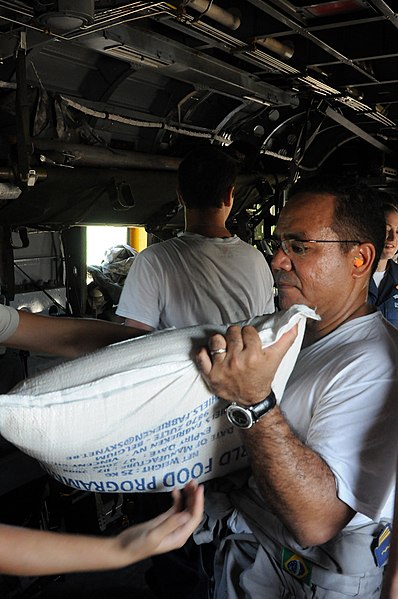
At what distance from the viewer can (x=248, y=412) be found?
4.49 feet

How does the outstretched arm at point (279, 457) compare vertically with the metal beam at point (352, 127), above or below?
below

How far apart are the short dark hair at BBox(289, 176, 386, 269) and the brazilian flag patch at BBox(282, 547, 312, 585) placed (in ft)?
2.87

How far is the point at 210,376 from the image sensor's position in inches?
51.9

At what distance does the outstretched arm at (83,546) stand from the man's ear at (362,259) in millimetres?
872

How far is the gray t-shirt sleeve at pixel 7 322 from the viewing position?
5.50 ft

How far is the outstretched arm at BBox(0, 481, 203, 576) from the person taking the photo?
122cm

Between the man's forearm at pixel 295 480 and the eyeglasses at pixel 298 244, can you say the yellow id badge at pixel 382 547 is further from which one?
the eyeglasses at pixel 298 244

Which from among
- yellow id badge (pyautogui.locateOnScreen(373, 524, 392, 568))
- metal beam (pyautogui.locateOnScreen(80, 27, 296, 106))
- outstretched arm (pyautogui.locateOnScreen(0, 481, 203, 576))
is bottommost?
yellow id badge (pyautogui.locateOnScreen(373, 524, 392, 568))

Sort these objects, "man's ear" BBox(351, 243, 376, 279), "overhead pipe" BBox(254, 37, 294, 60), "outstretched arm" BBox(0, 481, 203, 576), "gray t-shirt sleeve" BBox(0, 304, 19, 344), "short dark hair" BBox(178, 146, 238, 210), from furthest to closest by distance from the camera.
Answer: "overhead pipe" BBox(254, 37, 294, 60)
"short dark hair" BBox(178, 146, 238, 210)
"man's ear" BBox(351, 243, 376, 279)
"gray t-shirt sleeve" BBox(0, 304, 19, 344)
"outstretched arm" BBox(0, 481, 203, 576)

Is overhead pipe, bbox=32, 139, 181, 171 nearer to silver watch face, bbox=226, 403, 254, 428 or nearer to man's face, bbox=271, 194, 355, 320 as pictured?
man's face, bbox=271, 194, 355, 320

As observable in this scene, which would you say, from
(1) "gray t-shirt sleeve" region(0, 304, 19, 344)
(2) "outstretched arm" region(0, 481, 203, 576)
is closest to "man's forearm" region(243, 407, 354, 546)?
(2) "outstretched arm" region(0, 481, 203, 576)

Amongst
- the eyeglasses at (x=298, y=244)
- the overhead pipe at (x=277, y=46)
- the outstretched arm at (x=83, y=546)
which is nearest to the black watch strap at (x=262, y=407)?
the outstretched arm at (x=83, y=546)

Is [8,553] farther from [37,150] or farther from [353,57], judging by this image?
[353,57]

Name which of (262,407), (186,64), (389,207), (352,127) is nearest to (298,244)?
(262,407)
